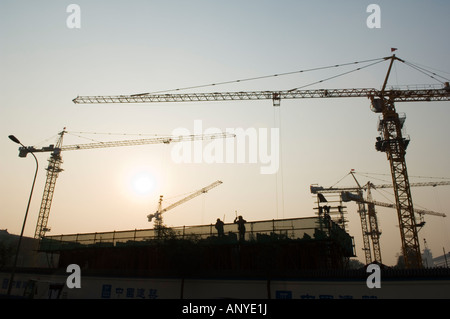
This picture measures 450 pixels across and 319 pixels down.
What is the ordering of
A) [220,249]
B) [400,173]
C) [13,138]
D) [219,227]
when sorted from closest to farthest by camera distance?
[13,138]
[220,249]
[219,227]
[400,173]

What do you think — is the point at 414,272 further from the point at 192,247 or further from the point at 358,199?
the point at 358,199

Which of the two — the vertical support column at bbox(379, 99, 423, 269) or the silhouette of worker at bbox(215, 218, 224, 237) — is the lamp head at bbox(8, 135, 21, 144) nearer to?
the silhouette of worker at bbox(215, 218, 224, 237)

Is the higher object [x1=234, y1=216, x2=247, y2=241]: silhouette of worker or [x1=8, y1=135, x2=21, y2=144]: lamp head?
[x1=8, y1=135, x2=21, y2=144]: lamp head

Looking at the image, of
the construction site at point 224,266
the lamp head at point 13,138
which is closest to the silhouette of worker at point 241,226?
the construction site at point 224,266

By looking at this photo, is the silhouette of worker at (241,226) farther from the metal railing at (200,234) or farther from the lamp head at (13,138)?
the lamp head at (13,138)

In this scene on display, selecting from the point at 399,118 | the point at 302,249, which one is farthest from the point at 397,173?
the point at 302,249

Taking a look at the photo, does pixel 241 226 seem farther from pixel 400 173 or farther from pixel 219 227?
pixel 400 173

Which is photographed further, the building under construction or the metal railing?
the metal railing

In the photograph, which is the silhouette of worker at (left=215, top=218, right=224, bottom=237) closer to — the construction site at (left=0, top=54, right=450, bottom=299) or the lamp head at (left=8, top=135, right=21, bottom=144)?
the construction site at (left=0, top=54, right=450, bottom=299)

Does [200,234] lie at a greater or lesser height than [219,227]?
lesser

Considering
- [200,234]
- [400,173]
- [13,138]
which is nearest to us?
[13,138]

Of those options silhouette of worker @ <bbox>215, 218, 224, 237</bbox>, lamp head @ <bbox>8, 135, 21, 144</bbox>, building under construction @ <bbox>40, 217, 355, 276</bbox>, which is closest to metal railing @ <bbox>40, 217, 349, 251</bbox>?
building under construction @ <bbox>40, 217, 355, 276</bbox>

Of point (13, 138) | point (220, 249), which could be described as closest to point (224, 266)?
point (220, 249)
